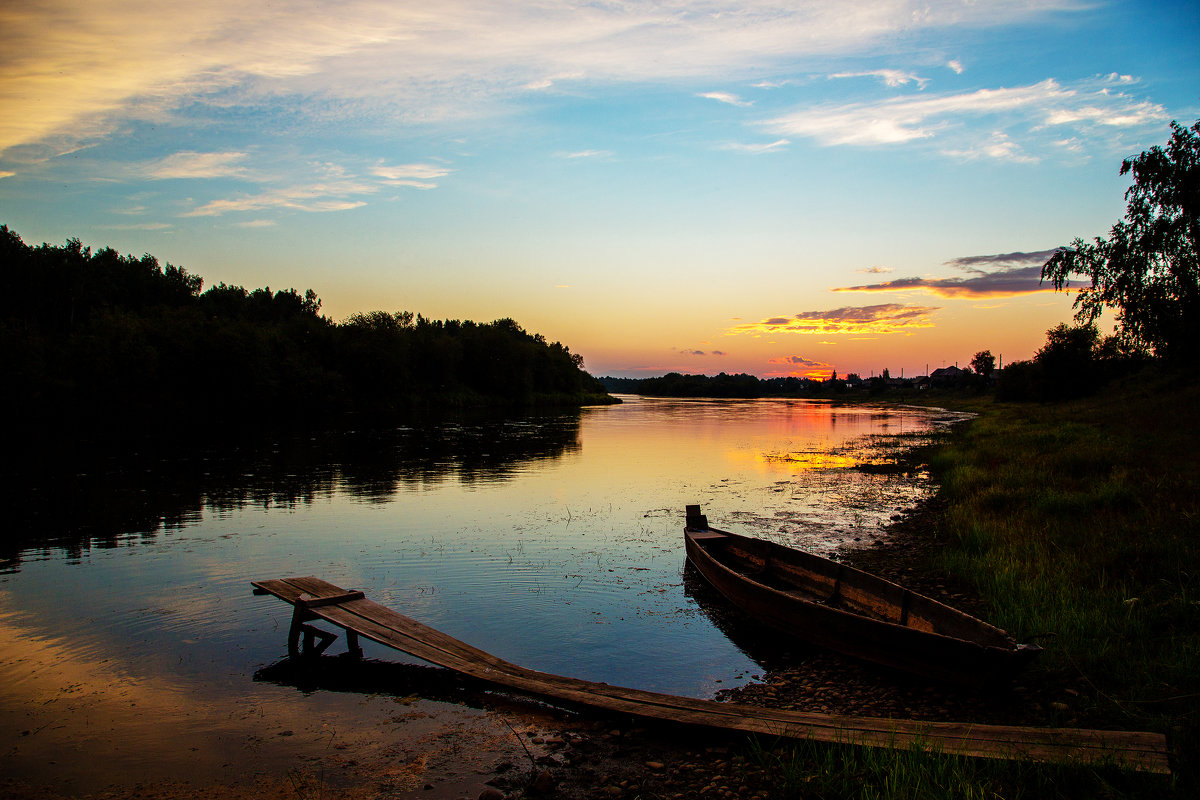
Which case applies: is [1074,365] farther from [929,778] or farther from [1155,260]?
[929,778]

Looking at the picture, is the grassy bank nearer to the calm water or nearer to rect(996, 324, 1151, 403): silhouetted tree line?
the calm water

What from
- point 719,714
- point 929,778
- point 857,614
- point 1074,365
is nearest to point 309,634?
point 719,714

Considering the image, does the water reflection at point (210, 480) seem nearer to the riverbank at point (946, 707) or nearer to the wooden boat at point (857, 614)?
the riverbank at point (946, 707)

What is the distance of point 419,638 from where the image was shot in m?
9.38

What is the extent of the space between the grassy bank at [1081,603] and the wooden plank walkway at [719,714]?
171 millimetres

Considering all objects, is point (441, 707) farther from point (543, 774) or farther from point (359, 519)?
point (359, 519)

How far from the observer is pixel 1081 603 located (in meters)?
9.54

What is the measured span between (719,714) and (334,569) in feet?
35.1

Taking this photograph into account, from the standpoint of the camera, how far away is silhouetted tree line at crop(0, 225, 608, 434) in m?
56.9

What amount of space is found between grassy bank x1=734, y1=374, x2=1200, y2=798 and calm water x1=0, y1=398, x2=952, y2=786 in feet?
11.2

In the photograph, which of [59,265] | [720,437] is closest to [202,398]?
[59,265]

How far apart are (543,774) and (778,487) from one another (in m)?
22.3

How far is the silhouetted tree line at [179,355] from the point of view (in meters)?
56.9

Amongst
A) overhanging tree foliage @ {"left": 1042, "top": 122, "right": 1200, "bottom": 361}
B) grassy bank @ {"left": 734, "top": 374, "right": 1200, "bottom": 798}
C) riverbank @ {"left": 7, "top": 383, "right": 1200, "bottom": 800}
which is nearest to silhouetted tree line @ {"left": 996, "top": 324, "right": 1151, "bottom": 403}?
overhanging tree foliage @ {"left": 1042, "top": 122, "right": 1200, "bottom": 361}
